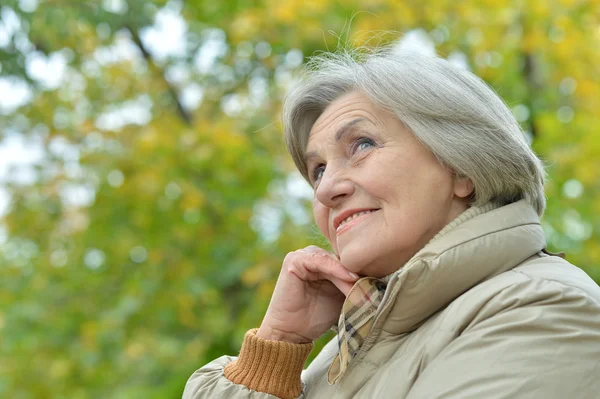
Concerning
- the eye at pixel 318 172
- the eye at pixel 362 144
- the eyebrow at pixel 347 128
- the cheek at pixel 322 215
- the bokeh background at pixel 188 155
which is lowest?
the cheek at pixel 322 215

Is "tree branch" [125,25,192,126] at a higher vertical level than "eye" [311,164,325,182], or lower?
higher

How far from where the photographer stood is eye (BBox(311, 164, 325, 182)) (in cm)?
228

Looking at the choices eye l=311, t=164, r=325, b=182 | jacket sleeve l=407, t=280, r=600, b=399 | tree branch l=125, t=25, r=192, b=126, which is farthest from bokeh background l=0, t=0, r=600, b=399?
jacket sleeve l=407, t=280, r=600, b=399

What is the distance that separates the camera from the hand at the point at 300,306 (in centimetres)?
229

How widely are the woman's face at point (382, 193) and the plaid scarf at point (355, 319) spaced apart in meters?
0.07

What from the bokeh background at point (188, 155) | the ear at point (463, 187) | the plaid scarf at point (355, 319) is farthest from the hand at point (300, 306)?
the bokeh background at point (188, 155)

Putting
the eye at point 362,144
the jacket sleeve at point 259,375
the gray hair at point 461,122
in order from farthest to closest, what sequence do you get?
the jacket sleeve at point 259,375 → the eye at point 362,144 → the gray hair at point 461,122

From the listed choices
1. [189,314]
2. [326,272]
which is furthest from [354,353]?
[189,314]

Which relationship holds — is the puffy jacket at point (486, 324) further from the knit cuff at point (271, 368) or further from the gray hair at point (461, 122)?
the knit cuff at point (271, 368)

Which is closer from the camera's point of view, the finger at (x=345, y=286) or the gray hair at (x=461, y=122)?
the gray hair at (x=461, y=122)

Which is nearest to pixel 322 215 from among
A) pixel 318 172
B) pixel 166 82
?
pixel 318 172

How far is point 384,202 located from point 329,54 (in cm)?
62

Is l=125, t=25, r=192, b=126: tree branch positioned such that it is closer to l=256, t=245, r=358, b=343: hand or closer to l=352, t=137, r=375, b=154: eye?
l=256, t=245, r=358, b=343: hand

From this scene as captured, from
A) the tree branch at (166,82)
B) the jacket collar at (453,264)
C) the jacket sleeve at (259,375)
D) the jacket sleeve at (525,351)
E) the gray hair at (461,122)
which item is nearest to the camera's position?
the jacket sleeve at (525,351)
